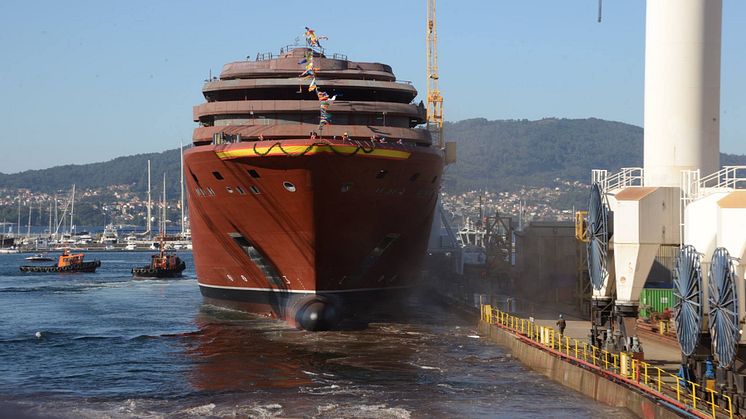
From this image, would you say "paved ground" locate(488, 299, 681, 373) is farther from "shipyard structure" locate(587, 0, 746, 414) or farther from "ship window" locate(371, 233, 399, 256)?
"ship window" locate(371, 233, 399, 256)

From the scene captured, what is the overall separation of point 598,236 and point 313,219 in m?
15.6

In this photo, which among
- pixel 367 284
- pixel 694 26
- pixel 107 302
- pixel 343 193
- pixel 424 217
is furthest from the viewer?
pixel 107 302

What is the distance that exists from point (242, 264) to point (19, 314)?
60.4 feet

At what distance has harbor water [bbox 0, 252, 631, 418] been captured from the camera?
99.1 feet

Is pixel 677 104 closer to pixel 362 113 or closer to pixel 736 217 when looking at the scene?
pixel 736 217

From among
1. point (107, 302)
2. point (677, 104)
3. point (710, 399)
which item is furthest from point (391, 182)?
point (107, 302)

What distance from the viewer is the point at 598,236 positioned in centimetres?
3231

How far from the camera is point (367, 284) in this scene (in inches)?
1907

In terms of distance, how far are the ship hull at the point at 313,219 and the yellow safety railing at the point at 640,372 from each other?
8563 millimetres

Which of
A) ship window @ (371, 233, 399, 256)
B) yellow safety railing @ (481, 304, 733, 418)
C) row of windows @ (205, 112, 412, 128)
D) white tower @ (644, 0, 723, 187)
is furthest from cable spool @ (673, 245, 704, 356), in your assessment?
row of windows @ (205, 112, 412, 128)

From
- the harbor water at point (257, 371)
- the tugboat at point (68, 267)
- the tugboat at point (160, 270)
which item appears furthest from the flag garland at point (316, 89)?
the tugboat at point (68, 267)

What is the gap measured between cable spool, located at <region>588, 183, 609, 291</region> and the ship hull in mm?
14052

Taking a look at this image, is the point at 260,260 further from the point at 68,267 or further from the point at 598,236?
the point at 68,267

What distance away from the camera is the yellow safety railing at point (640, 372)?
2308 centimetres
